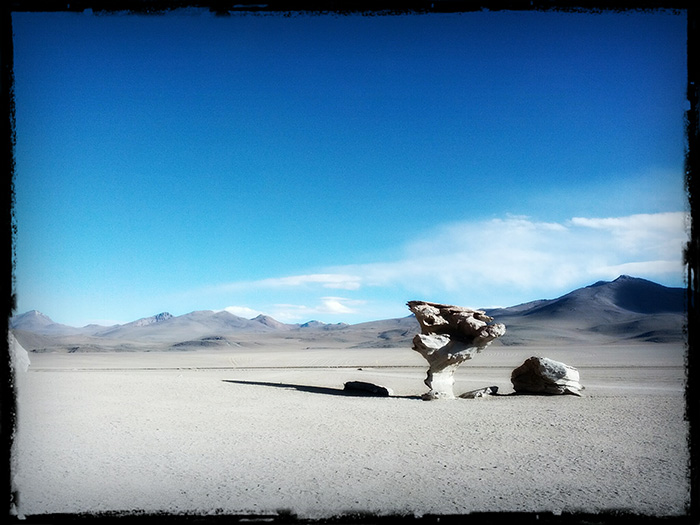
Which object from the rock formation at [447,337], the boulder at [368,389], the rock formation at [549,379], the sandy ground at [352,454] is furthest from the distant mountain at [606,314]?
the sandy ground at [352,454]

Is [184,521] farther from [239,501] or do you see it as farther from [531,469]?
[531,469]

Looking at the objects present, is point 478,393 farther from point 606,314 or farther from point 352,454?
point 606,314

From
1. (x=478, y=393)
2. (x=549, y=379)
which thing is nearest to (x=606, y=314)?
(x=549, y=379)

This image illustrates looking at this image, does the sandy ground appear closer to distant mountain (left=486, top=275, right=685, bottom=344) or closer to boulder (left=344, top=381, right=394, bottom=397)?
boulder (left=344, top=381, right=394, bottom=397)

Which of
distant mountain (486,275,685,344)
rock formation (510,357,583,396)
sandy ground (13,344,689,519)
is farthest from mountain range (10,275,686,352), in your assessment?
sandy ground (13,344,689,519)

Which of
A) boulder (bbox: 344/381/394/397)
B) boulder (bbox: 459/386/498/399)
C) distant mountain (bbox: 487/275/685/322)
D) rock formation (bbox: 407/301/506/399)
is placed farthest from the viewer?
distant mountain (bbox: 487/275/685/322)

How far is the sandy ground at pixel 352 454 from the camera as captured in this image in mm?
6293

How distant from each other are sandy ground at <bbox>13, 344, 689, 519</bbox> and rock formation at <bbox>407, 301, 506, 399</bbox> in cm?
127

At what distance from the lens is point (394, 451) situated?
8.93 meters

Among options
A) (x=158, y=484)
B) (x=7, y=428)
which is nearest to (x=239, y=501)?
(x=158, y=484)

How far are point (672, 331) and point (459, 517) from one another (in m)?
82.3

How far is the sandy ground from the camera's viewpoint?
629 centimetres

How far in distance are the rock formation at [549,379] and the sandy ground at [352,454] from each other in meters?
0.75

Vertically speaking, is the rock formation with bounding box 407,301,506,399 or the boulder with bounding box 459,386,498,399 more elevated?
the rock formation with bounding box 407,301,506,399
